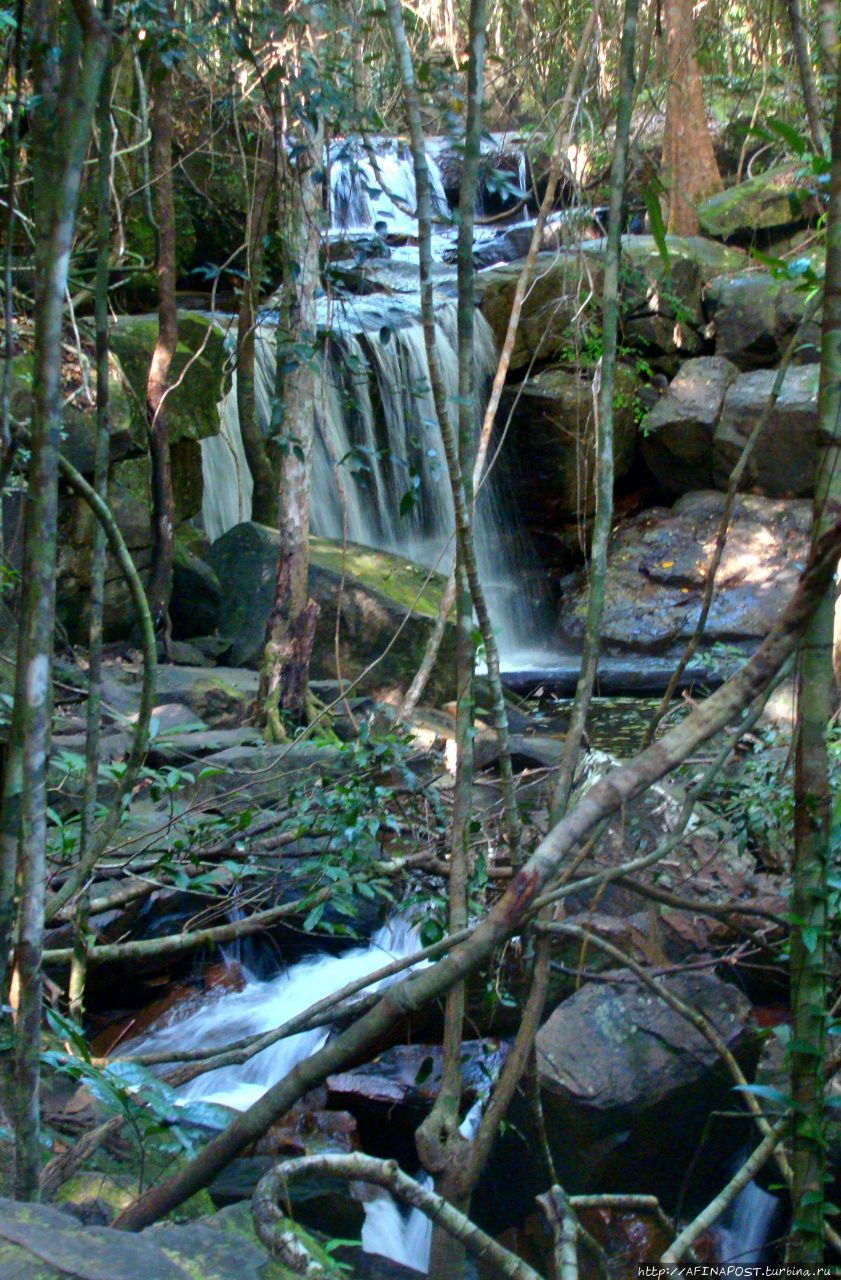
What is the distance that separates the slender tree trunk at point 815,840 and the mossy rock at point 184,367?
747 centimetres

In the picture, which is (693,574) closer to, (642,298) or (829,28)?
(642,298)

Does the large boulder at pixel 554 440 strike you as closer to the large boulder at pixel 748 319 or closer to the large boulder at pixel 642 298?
the large boulder at pixel 642 298

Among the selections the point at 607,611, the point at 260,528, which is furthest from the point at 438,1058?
the point at 607,611

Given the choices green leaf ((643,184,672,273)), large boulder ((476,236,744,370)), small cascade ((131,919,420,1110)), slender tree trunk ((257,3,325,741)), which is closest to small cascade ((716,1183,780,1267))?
small cascade ((131,919,420,1110))

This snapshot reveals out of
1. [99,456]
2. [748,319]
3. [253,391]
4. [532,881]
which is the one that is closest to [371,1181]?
[532,881]

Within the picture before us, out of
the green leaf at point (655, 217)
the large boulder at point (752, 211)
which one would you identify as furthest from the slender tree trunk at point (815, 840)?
the large boulder at point (752, 211)

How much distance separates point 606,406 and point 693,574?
9.43 m

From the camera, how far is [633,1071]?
3682 millimetres

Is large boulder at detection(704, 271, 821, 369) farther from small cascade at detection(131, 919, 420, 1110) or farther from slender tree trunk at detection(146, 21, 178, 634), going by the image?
small cascade at detection(131, 919, 420, 1110)

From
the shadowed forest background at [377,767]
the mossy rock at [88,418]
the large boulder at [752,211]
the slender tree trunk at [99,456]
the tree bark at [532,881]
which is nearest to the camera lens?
the tree bark at [532,881]

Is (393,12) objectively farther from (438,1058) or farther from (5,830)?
(438,1058)

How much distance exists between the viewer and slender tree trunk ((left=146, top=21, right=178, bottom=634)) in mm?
7965

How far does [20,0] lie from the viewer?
2.43 m

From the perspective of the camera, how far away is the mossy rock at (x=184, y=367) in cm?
859
